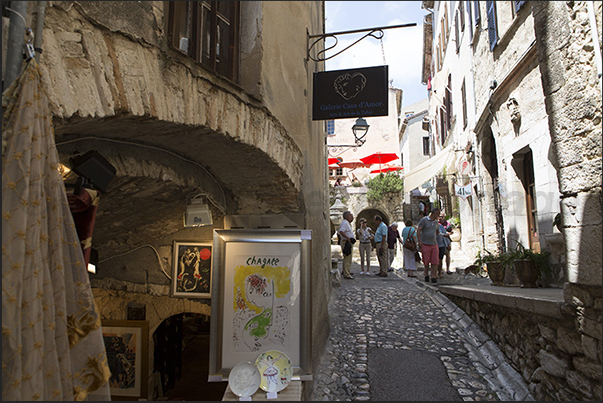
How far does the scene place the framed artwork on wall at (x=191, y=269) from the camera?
451 cm

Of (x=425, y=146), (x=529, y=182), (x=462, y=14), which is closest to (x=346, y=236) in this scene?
(x=529, y=182)

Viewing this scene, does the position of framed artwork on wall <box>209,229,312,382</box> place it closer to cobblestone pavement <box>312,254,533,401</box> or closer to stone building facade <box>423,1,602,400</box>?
cobblestone pavement <box>312,254,533,401</box>

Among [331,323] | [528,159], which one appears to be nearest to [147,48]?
[331,323]

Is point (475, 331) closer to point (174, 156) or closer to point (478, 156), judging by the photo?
point (174, 156)

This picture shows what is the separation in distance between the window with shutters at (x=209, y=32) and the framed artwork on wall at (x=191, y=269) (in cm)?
206

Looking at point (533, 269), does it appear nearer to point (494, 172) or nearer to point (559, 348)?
point (559, 348)

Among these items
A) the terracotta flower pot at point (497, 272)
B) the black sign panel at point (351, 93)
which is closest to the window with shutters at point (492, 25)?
the terracotta flower pot at point (497, 272)

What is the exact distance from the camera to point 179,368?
6.11 m

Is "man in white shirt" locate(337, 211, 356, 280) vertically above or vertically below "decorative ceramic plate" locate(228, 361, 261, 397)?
above

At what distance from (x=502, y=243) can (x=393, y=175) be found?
14262mm

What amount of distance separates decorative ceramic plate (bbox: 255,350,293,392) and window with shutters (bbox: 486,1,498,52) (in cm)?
775

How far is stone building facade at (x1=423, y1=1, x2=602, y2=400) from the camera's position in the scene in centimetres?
292

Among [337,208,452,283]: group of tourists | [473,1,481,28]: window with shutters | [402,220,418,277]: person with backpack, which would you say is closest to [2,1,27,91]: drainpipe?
[337,208,452,283]: group of tourists

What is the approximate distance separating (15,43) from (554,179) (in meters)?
6.67
